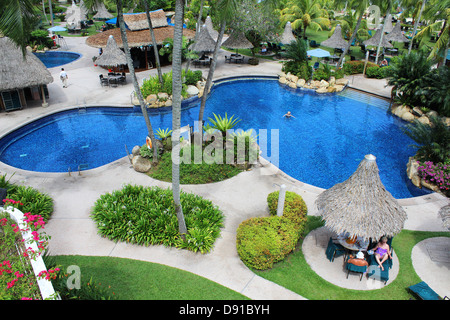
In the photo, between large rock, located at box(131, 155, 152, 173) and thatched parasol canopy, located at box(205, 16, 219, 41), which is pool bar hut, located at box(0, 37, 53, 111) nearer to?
large rock, located at box(131, 155, 152, 173)

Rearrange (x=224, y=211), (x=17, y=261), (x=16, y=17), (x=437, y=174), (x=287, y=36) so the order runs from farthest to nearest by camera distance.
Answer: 1. (x=287, y=36)
2. (x=437, y=174)
3. (x=224, y=211)
4. (x=16, y=17)
5. (x=17, y=261)

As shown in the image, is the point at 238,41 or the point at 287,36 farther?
the point at 287,36

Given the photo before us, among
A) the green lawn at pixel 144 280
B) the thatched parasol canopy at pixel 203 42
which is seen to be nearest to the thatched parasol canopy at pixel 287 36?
the thatched parasol canopy at pixel 203 42

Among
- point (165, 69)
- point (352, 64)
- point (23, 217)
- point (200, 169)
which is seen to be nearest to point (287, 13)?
point (352, 64)

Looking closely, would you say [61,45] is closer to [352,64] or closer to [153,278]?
[352,64]

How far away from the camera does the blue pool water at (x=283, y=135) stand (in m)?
15.1

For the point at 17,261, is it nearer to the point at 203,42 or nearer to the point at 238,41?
the point at 203,42

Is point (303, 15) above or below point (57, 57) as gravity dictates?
above

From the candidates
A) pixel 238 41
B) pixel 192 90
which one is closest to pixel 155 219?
pixel 192 90

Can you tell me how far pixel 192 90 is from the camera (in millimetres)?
21781

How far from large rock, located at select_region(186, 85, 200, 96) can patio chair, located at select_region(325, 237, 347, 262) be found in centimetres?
1476

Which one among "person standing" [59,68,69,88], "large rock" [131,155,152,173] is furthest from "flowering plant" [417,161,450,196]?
"person standing" [59,68,69,88]

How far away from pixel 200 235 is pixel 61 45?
31293 mm

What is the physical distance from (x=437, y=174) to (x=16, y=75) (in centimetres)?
2066
